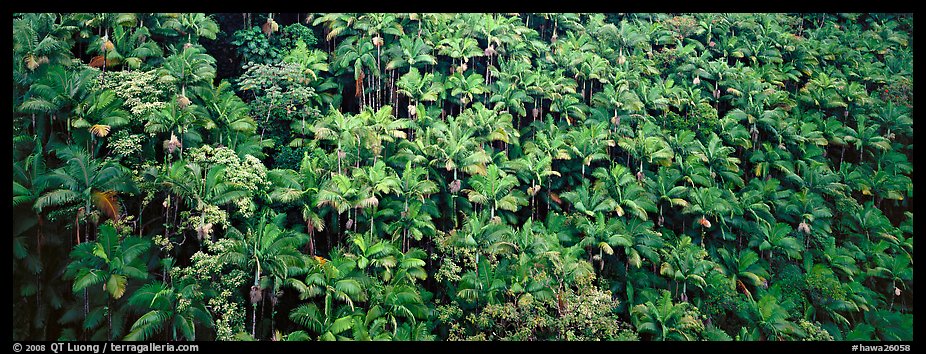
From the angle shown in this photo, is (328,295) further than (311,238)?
No

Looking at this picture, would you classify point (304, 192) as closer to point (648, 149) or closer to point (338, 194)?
point (338, 194)

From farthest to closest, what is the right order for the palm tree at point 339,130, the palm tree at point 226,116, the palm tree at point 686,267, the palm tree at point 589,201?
the palm tree at point 589,201 → the palm tree at point 686,267 → the palm tree at point 339,130 → the palm tree at point 226,116

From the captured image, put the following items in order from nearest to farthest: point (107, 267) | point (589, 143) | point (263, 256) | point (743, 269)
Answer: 1. point (107, 267)
2. point (263, 256)
3. point (743, 269)
4. point (589, 143)

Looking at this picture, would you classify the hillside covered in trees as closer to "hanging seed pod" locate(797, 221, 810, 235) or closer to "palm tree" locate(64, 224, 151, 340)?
"palm tree" locate(64, 224, 151, 340)

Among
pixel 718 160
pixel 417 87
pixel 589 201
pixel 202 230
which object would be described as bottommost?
pixel 202 230

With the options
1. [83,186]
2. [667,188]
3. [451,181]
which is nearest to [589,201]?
[667,188]

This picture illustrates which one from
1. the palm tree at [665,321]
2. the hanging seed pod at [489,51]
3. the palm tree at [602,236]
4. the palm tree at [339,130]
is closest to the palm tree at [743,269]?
the palm tree at [665,321]

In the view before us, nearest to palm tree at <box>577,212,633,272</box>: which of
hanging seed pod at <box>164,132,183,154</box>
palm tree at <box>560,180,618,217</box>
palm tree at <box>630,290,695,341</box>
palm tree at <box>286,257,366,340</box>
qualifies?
palm tree at <box>560,180,618,217</box>

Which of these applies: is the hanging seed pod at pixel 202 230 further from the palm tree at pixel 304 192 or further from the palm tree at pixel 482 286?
the palm tree at pixel 482 286
